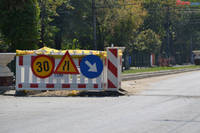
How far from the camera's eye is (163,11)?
223 feet

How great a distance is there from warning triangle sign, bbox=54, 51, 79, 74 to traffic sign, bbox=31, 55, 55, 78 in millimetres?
266

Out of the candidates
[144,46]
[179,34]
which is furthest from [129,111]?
[179,34]

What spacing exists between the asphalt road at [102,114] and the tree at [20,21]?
16242mm

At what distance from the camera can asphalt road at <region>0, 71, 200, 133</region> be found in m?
7.76

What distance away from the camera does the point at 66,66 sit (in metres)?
14.3

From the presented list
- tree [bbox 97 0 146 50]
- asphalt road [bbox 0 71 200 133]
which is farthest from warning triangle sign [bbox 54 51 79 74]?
tree [bbox 97 0 146 50]

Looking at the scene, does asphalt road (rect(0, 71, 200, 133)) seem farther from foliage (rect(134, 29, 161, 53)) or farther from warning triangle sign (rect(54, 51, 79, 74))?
foliage (rect(134, 29, 161, 53))

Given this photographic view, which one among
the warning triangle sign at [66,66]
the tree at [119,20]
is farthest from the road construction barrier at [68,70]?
the tree at [119,20]

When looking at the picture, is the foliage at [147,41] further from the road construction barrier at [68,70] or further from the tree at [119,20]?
the road construction barrier at [68,70]

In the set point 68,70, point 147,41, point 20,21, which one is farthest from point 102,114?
point 147,41

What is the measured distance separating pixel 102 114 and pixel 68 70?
489 cm


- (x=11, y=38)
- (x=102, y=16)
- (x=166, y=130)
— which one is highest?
(x=102, y=16)

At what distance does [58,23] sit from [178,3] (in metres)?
24.8

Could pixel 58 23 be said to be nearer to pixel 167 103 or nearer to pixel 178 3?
pixel 178 3
